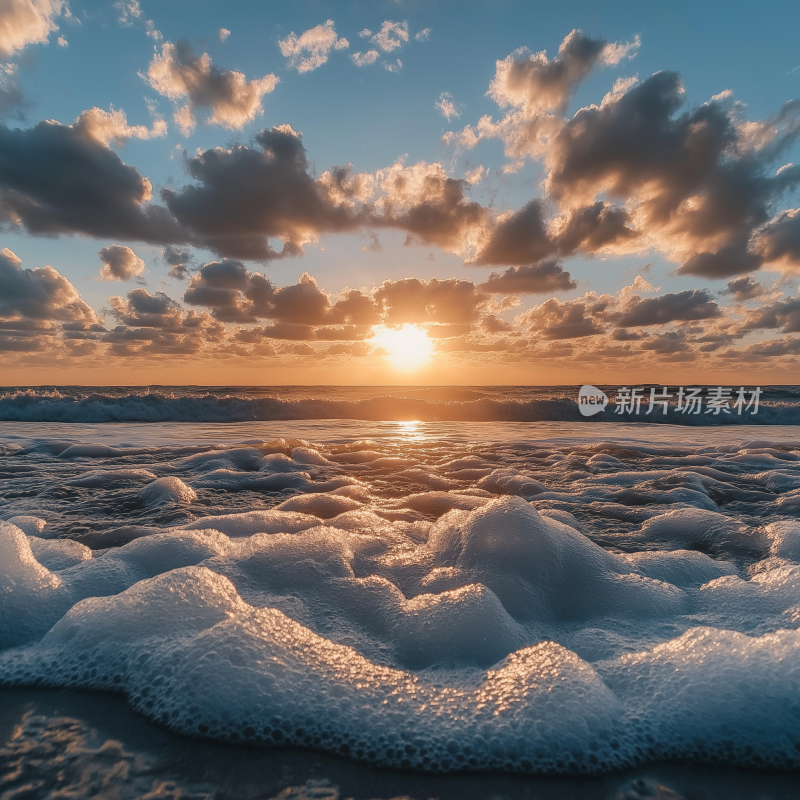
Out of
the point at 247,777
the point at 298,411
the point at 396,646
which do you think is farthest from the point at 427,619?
the point at 298,411

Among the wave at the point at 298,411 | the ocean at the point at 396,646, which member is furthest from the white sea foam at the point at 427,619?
the wave at the point at 298,411

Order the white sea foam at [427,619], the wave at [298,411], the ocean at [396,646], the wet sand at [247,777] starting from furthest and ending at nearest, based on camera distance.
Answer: the wave at [298,411], the white sea foam at [427,619], the ocean at [396,646], the wet sand at [247,777]

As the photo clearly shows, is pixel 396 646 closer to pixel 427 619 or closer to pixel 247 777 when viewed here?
pixel 427 619

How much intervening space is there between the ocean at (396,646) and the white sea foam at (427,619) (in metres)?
0.01

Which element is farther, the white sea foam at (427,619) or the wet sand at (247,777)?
the white sea foam at (427,619)

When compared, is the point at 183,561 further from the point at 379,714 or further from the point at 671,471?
the point at 671,471

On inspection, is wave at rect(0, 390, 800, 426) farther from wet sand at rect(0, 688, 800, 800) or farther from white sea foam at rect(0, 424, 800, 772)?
wet sand at rect(0, 688, 800, 800)

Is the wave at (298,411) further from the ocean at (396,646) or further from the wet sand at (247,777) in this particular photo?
the wet sand at (247,777)

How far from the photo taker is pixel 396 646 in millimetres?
1944

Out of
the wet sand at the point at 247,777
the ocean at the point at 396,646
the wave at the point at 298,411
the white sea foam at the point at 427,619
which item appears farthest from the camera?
the wave at the point at 298,411

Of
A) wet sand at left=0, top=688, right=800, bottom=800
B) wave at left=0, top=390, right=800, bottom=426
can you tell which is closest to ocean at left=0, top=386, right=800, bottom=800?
wet sand at left=0, top=688, right=800, bottom=800

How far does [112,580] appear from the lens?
2455mm

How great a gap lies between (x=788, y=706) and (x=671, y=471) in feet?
14.2

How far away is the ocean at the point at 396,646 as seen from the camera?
1.35m
